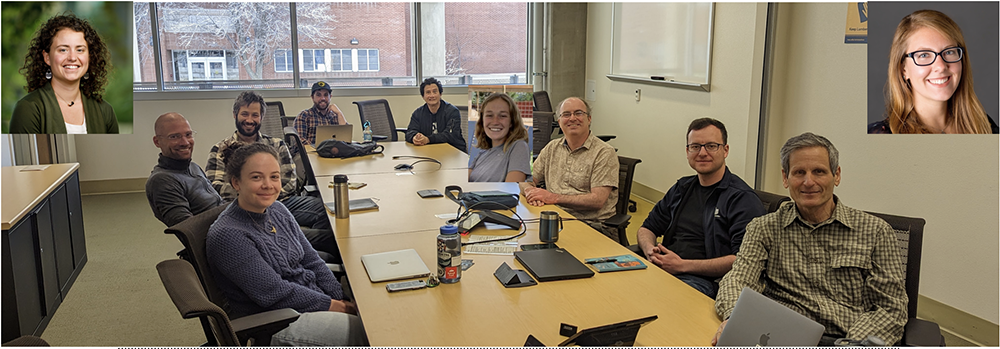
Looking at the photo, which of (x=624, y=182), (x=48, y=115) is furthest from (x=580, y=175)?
(x=48, y=115)

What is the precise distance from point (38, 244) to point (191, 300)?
2195 millimetres

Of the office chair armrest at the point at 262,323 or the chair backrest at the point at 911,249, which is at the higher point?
the chair backrest at the point at 911,249

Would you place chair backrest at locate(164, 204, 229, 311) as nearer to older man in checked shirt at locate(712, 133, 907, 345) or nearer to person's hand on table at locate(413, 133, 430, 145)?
older man in checked shirt at locate(712, 133, 907, 345)

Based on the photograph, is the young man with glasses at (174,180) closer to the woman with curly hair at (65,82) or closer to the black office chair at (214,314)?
the black office chair at (214,314)

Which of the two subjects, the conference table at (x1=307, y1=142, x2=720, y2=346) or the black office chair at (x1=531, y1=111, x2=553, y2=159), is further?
the black office chair at (x1=531, y1=111, x2=553, y2=159)

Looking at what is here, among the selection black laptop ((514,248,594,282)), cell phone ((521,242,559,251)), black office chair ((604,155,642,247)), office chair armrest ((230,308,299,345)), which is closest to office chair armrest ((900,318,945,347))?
black laptop ((514,248,594,282))

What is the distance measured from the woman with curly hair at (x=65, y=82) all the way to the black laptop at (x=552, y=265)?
4.45 ft

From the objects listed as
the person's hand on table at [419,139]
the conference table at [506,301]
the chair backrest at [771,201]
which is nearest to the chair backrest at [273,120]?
the person's hand on table at [419,139]

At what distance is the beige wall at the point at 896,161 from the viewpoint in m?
3.18

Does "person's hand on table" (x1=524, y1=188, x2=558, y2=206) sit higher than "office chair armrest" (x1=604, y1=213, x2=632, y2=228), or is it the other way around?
"person's hand on table" (x1=524, y1=188, x2=558, y2=206)

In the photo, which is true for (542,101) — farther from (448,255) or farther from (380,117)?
(448,255)

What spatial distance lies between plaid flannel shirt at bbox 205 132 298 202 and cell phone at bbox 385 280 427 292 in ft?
6.10

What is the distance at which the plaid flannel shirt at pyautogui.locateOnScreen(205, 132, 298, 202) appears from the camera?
143 inches

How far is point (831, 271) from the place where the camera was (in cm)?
192
